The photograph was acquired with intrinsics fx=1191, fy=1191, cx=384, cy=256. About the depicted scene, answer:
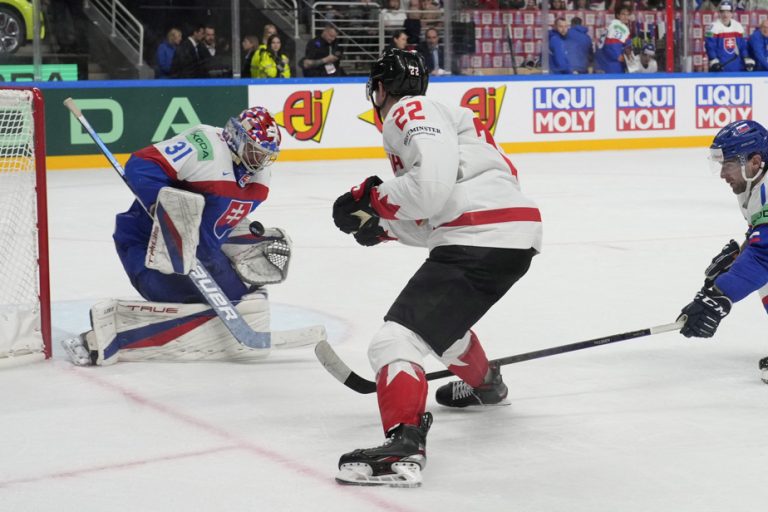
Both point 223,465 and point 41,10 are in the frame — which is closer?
point 223,465

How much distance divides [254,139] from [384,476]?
4.92ft

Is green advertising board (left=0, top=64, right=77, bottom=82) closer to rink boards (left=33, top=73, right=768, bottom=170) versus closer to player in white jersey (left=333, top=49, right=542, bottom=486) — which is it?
rink boards (left=33, top=73, right=768, bottom=170)

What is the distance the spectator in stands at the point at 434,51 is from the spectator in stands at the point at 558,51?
1.17 metres

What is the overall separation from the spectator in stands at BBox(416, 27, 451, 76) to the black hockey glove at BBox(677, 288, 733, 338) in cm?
890

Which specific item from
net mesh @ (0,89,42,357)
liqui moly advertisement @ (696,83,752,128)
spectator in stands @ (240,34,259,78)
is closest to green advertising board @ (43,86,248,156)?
spectator in stands @ (240,34,259,78)

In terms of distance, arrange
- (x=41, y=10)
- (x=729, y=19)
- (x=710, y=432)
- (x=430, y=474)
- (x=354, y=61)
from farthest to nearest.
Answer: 1. (x=729, y=19)
2. (x=354, y=61)
3. (x=41, y=10)
4. (x=710, y=432)
5. (x=430, y=474)

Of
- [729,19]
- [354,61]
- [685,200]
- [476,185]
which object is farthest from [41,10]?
[476,185]

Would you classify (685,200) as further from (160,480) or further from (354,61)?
(160,480)

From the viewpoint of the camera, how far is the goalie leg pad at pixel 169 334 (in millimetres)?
3721

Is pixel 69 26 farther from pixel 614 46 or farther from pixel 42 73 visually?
pixel 614 46

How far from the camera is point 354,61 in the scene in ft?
38.4

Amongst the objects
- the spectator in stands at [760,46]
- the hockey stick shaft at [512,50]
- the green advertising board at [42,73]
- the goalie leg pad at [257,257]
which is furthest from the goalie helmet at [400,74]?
the spectator in stands at [760,46]

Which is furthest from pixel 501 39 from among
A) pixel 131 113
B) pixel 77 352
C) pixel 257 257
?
pixel 77 352

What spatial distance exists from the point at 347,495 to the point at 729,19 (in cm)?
1181
